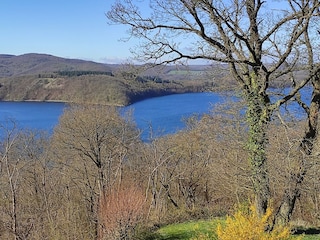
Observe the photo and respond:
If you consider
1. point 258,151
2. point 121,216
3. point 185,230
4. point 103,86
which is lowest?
point 185,230

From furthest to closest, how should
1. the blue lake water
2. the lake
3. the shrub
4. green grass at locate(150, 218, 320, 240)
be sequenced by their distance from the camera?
1. the lake
2. the blue lake water
3. green grass at locate(150, 218, 320, 240)
4. the shrub

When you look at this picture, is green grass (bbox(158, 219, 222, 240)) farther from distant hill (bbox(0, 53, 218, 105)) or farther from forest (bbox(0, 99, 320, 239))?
distant hill (bbox(0, 53, 218, 105))

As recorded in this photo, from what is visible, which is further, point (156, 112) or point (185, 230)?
point (156, 112)

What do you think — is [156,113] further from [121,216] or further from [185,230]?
[121,216]

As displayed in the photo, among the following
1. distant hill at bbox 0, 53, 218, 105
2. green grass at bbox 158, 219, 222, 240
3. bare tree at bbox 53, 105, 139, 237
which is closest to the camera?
distant hill at bbox 0, 53, 218, 105

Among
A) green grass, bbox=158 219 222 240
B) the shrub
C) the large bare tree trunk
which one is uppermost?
the large bare tree trunk

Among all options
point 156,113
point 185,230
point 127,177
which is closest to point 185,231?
point 185,230

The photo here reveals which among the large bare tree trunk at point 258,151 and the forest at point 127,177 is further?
the forest at point 127,177

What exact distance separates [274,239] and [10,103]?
7886 cm

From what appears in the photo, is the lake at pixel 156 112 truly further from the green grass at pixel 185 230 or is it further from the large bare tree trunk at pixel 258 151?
the large bare tree trunk at pixel 258 151

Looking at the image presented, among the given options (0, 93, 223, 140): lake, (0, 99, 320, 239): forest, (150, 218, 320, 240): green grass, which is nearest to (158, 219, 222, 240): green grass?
(150, 218, 320, 240): green grass

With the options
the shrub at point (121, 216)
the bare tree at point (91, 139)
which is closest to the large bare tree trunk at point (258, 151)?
the shrub at point (121, 216)

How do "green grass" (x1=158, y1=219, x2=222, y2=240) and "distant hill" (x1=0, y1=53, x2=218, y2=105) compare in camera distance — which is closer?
"distant hill" (x1=0, y1=53, x2=218, y2=105)

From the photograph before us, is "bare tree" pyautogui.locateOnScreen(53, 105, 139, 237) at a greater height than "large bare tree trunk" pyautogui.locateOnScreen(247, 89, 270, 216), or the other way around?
"large bare tree trunk" pyautogui.locateOnScreen(247, 89, 270, 216)
